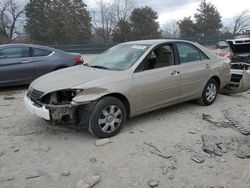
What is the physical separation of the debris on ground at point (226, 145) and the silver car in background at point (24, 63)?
5.31 meters

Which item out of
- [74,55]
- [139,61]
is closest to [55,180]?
[139,61]

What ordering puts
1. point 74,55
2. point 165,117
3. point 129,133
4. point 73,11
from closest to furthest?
1. point 129,133
2. point 165,117
3. point 74,55
4. point 73,11

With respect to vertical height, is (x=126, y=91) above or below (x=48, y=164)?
above

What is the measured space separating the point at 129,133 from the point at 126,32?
42001 mm

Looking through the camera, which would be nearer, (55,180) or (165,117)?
(55,180)

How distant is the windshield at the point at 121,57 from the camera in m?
5.08

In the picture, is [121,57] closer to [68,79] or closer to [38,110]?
[68,79]

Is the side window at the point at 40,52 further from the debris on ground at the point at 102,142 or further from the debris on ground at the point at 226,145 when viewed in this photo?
the debris on ground at the point at 226,145

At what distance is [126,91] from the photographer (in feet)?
15.3

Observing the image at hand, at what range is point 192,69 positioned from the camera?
19.1ft

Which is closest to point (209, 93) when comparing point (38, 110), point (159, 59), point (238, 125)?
point (238, 125)

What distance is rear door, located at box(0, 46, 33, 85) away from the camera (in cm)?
789

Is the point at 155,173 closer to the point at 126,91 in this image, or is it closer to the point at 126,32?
the point at 126,91

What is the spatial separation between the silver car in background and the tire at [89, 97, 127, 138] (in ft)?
14.3
